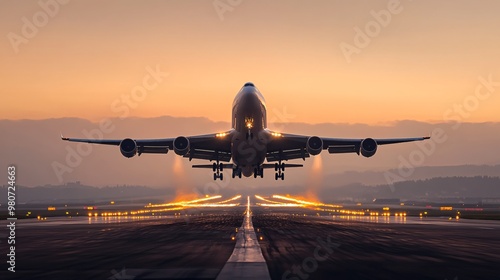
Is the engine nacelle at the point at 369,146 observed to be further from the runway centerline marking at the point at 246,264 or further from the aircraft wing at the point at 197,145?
the runway centerline marking at the point at 246,264

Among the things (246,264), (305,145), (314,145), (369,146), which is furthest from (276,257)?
(305,145)

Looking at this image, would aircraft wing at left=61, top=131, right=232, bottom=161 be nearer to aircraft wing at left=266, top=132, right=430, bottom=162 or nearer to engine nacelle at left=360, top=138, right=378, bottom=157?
aircraft wing at left=266, top=132, right=430, bottom=162

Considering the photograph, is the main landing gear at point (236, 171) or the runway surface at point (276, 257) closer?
the runway surface at point (276, 257)

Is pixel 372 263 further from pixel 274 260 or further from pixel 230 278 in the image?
pixel 230 278

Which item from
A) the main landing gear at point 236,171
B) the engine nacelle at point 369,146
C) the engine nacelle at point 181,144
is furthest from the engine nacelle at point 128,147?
the engine nacelle at point 369,146

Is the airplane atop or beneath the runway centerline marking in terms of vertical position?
atop

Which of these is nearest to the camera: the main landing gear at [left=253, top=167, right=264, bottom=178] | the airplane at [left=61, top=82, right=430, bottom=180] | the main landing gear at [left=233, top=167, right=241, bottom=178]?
the airplane at [left=61, top=82, right=430, bottom=180]

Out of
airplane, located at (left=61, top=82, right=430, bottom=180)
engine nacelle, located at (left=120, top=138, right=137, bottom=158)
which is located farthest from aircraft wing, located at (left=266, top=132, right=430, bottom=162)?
engine nacelle, located at (left=120, top=138, right=137, bottom=158)
